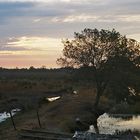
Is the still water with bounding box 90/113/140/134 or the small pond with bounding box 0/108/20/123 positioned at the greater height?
the small pond with bounding box 0/108/20/123

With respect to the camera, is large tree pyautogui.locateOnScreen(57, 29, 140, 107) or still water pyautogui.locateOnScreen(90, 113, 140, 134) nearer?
still water pyautogui.locateOnScreen(90, 113, 140, 134)

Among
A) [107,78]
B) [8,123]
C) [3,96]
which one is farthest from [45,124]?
[3,96]

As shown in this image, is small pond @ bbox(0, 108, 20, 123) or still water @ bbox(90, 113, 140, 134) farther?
small pond @ bbox(0, 108, 20, 123)

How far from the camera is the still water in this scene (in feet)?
154

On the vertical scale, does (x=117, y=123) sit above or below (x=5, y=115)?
below

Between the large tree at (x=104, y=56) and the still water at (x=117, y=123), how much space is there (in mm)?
5255

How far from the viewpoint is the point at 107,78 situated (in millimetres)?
63750

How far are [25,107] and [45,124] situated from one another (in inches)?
573

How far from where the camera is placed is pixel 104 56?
212ft

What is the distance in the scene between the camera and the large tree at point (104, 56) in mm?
63438

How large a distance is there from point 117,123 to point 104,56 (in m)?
14.1

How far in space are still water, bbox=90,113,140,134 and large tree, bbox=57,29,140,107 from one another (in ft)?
17.2

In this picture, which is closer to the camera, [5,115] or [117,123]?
[117,123]

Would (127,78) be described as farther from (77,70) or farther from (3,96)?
(3,96)
